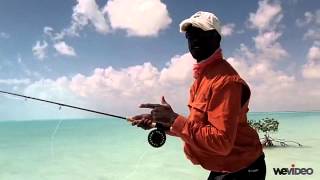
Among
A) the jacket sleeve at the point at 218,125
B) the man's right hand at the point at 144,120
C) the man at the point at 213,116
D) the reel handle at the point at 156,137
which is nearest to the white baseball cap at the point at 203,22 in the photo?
the man at the point at 213,116

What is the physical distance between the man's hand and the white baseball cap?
0.58 meters

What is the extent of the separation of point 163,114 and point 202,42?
59 centimetres

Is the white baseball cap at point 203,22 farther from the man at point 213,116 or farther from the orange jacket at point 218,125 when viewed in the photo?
the orange jacket at point 218,125

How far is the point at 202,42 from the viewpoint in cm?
350

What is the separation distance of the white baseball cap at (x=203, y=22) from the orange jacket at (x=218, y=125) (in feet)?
0.81

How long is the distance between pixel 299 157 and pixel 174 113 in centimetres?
3609

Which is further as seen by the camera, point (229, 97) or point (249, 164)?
point (249, 164)

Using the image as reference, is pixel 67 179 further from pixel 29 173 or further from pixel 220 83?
pixel 220 83

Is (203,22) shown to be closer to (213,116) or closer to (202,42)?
(202,42)

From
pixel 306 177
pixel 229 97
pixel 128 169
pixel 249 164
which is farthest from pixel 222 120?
pixel 128 169

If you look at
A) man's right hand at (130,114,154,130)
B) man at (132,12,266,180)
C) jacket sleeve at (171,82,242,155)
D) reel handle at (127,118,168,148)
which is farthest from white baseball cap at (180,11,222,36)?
reel handle at (127,118,168,148)

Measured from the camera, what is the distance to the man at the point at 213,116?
3125 mm

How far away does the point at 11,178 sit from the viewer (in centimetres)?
3491

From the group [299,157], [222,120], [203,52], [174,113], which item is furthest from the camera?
[299,157]
